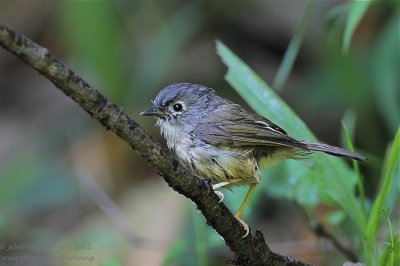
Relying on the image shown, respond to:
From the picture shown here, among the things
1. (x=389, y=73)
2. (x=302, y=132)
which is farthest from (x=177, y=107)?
(x=389, y=73)

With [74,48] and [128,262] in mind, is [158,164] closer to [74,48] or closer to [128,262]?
[128,262]

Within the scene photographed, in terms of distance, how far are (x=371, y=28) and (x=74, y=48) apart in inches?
112

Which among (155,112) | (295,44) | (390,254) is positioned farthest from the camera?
(295,44)

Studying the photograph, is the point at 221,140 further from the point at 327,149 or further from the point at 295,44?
the point at 295,44

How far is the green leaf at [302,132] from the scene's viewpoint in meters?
3.17

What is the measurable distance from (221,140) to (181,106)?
A: 1.37ft

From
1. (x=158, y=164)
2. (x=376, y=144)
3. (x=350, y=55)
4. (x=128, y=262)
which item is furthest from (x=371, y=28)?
(x=158, y=164)

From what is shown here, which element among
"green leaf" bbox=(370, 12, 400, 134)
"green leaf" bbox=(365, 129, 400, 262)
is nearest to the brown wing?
"green leaf" bbox=(365, 129, 400, 262)

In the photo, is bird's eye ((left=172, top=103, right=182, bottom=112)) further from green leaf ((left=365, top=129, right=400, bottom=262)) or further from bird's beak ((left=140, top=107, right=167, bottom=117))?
green leaf ((left=365, top=129, right=400, bottom=262))

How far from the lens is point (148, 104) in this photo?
6.20 meters

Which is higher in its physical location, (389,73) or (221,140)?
(389,73)

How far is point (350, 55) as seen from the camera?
226 inches

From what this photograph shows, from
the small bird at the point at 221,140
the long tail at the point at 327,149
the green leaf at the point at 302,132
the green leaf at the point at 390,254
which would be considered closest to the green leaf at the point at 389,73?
the green leaf at the point at 302,132

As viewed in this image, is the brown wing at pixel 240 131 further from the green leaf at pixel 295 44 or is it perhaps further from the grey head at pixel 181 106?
the green leaf at pixel 295 44
